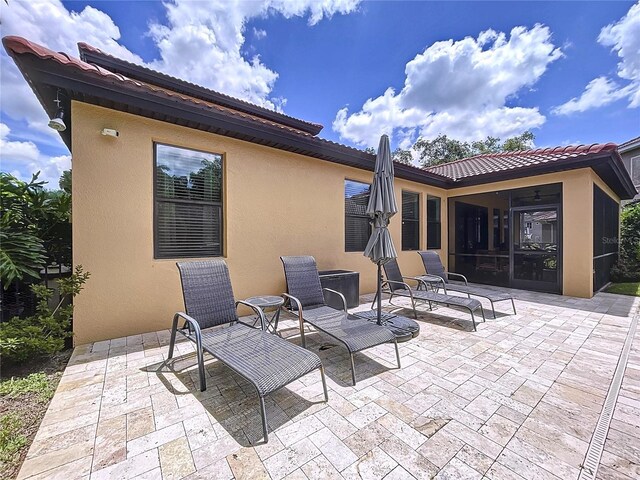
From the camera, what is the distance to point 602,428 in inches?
85.6

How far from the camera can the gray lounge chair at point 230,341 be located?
2227mm

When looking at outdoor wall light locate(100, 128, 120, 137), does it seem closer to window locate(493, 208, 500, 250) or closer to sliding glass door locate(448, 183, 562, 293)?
sliding glass door locate(448, 183, 562, 293)

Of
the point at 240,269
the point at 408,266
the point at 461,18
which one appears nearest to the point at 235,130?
the point at 240,269

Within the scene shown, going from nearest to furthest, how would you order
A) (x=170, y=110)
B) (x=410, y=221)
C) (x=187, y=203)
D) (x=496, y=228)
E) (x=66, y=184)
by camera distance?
1. (x=170, y=110)
2. (x=187, y=203)
3. (x=66, y=184)
4. (x=410, y=221)
5. (x=496, y=228)

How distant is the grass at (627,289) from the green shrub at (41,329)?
12.9 metres

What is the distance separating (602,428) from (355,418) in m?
2.07

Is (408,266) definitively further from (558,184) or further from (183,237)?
(183,237)

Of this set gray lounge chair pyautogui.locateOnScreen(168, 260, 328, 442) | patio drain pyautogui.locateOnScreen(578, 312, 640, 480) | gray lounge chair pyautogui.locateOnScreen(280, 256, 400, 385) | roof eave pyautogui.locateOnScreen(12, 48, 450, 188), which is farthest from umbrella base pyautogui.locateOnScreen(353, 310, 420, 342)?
roof eave pyautogui.locateOnScreen(12, 48, 450, 188)

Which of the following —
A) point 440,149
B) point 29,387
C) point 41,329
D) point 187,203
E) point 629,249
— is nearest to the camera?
point 29,387

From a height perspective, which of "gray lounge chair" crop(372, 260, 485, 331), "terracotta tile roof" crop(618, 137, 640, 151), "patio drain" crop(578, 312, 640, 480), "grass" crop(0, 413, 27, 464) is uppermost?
"terracotta tile roof" crop(618, 137, 640, 151)

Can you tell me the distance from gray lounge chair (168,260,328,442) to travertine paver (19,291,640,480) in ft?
0.94

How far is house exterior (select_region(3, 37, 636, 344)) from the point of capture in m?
3.86

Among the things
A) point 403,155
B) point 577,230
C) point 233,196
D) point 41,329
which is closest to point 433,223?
point 577,230

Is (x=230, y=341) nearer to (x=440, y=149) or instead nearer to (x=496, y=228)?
(x=496, y=228)
